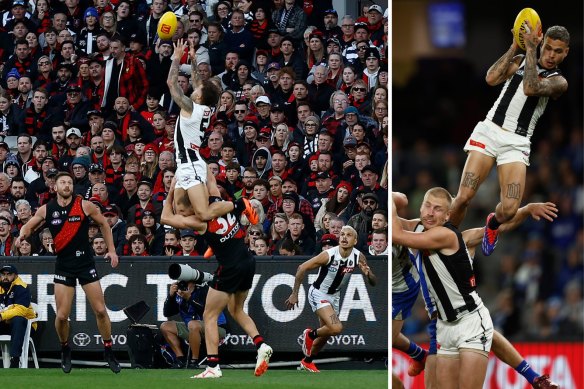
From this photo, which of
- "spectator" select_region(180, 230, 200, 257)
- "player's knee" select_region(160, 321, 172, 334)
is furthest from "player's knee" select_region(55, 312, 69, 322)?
"spectator" select_region(180, 230, 200, 257)

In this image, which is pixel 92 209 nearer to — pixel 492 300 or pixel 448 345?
pixel 448 345

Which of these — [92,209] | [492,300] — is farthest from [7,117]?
[492,300]

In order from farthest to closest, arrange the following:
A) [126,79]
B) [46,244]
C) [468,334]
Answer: [126,79] < [46,244] < [468,334]

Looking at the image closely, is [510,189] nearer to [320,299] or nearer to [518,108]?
[518,108]

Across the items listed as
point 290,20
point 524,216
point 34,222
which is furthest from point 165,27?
point 290,20

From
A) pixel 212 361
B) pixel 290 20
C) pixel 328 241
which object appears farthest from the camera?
pixel 290 20

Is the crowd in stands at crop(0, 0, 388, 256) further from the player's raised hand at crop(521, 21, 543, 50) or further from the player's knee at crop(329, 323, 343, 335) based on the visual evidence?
the player's raised hand at crop(521, 21, 543, 50)
